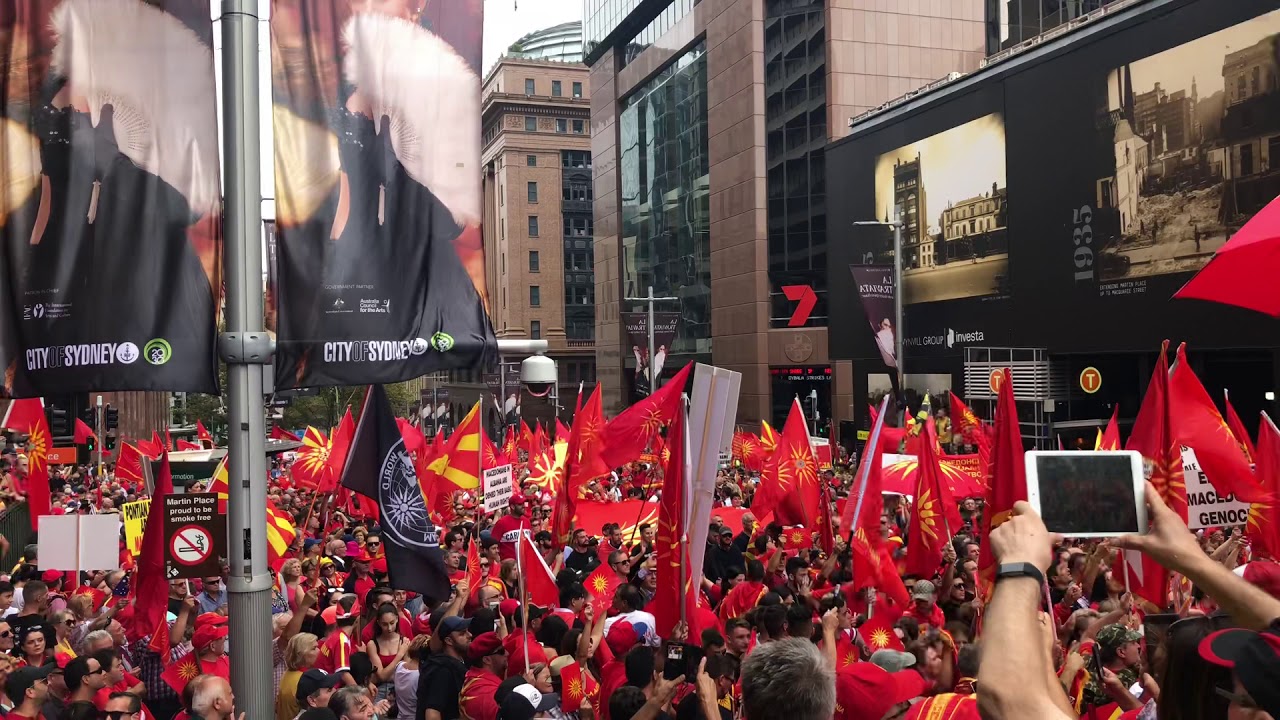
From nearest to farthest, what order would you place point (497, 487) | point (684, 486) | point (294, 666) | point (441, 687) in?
point (441, 687) → point (294, 666) → point (684, 486) → point (497, 487)

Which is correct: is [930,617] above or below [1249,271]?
below

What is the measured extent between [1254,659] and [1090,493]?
583 millimetres

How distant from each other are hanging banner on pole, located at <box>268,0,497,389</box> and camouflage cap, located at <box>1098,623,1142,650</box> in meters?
→ 3.81

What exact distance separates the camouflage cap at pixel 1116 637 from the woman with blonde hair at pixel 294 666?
481 cm

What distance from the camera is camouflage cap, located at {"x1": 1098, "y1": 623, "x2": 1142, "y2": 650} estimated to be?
6352 millimetres

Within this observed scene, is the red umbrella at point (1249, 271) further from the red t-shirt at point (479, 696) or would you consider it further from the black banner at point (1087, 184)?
the black banner at point (1087, 184)

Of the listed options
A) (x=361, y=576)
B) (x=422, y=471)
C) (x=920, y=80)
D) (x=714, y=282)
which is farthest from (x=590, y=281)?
(x=361, y=576)

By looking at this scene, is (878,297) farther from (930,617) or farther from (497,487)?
(930,617)

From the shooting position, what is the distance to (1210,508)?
36.1 feet

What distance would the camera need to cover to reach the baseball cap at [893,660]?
6500 mm

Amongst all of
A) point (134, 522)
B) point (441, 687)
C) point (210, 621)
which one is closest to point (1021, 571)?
point (441, 687)

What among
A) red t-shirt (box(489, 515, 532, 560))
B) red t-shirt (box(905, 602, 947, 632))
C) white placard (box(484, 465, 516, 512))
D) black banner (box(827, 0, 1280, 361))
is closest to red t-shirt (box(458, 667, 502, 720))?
red t-shirt (box(905, 602, 947, 632))

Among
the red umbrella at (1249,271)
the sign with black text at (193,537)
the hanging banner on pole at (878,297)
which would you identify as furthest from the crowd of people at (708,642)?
the hanging banner on pole at (878,297)

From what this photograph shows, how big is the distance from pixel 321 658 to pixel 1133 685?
18.3 ft
